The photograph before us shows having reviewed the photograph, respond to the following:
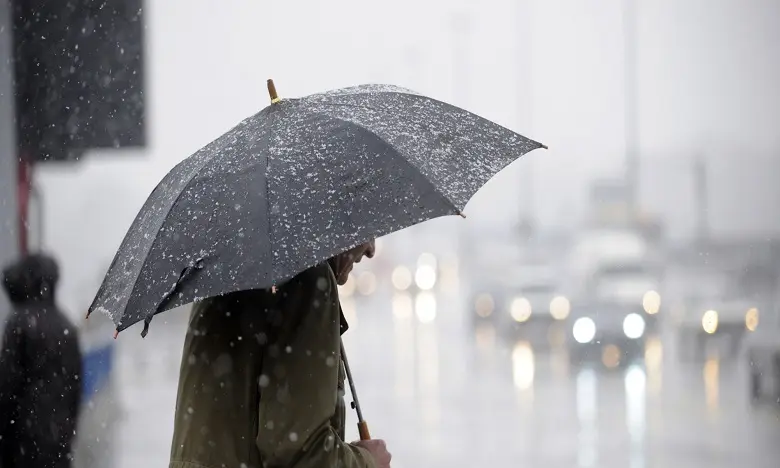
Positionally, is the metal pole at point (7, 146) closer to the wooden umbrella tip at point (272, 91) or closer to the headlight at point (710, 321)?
the wooden umbrella tip at point (272, 91)

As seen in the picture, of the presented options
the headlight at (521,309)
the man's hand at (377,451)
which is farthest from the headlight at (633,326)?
the man's hand at (377,451)

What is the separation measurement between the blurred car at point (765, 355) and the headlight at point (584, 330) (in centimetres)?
455

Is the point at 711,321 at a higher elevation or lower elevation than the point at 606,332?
higher

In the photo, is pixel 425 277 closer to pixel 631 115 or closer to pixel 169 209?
pixel 631 115

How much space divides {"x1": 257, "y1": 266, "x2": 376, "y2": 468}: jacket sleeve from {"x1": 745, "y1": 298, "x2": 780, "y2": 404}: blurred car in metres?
9.32

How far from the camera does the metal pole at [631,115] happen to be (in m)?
37.3

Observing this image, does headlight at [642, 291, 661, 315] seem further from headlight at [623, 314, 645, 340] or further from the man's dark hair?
the man's dark hair

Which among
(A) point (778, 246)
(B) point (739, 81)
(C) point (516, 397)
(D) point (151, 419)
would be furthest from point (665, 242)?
(D) point (151, 419)

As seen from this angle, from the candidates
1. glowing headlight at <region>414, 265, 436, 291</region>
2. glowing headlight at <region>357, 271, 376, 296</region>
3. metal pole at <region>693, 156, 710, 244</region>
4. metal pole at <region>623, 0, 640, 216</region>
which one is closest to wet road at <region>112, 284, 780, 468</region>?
metal pole at <region>693, 156, 710, 244</region>

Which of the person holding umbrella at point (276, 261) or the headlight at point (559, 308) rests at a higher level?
the person holding umbrella at point (276, 261)

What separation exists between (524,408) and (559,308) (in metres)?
8.64

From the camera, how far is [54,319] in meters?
5.00

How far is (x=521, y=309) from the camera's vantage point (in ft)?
72.2

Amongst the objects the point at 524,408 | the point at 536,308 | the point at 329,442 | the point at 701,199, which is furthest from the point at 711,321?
the point at 329,442
